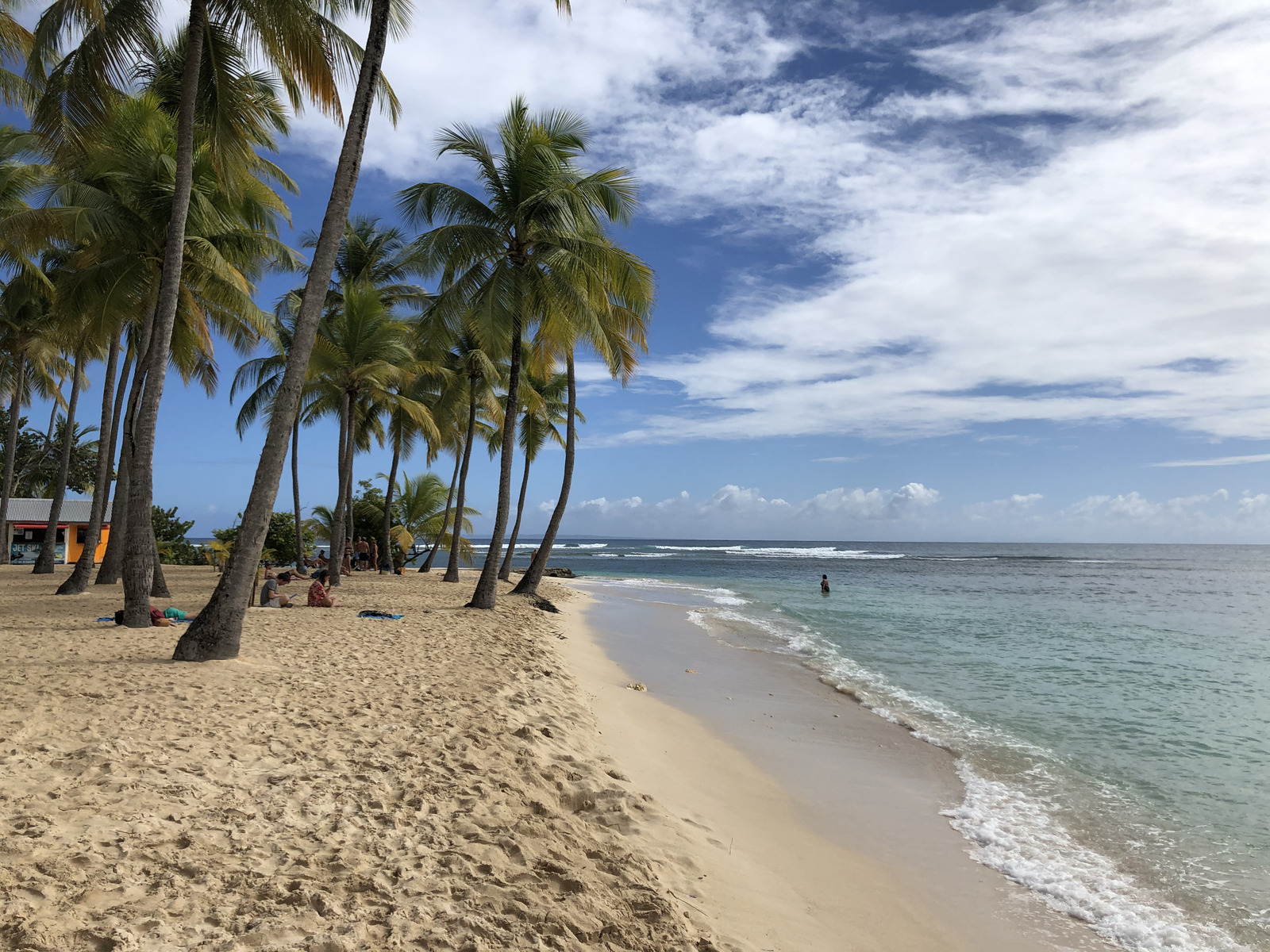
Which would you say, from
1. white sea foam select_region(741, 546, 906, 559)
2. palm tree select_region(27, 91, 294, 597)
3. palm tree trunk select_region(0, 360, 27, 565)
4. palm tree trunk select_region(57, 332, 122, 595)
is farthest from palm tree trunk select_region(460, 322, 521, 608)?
white sea foam select_region(741, 546, 906, 559)

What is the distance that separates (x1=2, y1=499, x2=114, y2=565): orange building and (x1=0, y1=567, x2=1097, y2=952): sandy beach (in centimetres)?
2009

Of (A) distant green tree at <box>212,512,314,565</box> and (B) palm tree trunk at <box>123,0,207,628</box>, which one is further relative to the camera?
(A) distant green tree at <box>212,512,314,565</box>

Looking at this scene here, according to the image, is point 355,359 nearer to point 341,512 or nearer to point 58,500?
point 341,512

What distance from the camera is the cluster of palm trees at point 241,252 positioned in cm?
822

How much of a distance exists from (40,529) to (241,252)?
19.1 meters

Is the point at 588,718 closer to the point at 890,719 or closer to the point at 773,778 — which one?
the point at 773,778

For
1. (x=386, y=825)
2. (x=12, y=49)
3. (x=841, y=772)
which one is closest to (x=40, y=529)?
(x=12, y=49)

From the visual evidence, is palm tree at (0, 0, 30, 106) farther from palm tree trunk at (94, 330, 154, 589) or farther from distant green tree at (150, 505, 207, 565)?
distant green tree at (150, 505, 207, 565)

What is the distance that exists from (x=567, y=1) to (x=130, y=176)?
25.7 ft

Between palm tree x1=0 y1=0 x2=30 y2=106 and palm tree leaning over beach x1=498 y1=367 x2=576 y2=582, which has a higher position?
palm tree x1=0 y1=0 x2=30 y2=106

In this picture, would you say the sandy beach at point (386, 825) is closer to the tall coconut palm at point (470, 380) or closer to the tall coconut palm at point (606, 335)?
the tall coconut palm at point (606, 335)

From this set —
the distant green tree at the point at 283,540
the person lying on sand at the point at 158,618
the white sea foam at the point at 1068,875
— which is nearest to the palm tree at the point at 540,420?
the distant green tree at the point at 283,540

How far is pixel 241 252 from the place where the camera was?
1223cm

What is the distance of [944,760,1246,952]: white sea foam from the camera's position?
3910 millimetres
